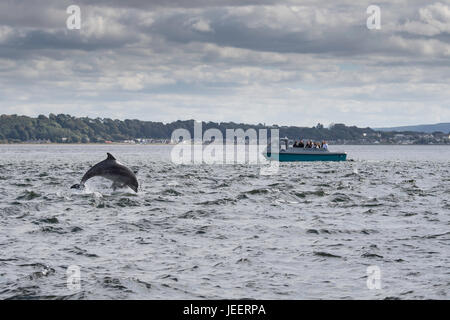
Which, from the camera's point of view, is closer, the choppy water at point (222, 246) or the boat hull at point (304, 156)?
the choppy water at point (222, 246)

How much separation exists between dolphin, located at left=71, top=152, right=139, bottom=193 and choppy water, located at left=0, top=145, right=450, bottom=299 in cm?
115

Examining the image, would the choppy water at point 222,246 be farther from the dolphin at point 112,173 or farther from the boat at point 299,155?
the boat at point 299,155

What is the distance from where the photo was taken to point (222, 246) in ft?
54.5

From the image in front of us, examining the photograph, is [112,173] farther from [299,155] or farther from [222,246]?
[299,155]

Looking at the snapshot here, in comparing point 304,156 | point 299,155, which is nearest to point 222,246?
point 299,155

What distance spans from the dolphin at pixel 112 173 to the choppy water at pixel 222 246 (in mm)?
1146

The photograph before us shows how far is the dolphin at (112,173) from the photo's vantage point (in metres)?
30.0

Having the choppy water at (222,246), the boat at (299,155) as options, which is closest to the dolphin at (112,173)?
the choppy water at (222,246)

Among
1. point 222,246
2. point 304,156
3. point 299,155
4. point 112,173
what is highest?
point 112,173

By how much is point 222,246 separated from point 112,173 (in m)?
14.7

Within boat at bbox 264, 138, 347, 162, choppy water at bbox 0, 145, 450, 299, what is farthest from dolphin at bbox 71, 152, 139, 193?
boat at bbox 264, 138, 347, 162

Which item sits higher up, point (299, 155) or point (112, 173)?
point (112, 173)

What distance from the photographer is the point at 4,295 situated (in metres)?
11.6
